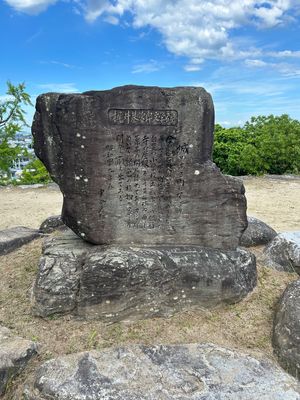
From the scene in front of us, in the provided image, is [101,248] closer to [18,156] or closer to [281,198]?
[281,198]

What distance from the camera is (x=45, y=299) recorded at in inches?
155

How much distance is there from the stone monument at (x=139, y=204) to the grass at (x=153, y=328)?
132mm

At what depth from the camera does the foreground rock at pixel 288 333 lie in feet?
11.1

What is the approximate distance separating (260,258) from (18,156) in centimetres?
971

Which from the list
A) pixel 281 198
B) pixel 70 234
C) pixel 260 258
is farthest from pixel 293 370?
pixel 281 198

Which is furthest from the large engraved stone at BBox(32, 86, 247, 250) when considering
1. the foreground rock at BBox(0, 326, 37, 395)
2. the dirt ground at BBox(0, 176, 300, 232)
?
the dirt ground at BBox(0, 176, 300, 232)

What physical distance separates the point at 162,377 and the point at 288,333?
128 centimetres

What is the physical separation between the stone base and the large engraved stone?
24 cm

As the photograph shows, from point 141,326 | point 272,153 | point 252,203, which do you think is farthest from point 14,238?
point 272,153

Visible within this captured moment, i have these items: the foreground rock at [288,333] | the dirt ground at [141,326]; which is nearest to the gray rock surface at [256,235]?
the dirt ground at [141,326]

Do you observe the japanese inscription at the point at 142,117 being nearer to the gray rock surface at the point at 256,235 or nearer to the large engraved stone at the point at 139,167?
the large engraved stone at the point at 139,167

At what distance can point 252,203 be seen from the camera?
10477 mm

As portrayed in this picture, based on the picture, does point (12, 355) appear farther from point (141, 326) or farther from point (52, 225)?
point (52, 225)

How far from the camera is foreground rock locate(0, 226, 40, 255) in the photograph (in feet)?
19.2
